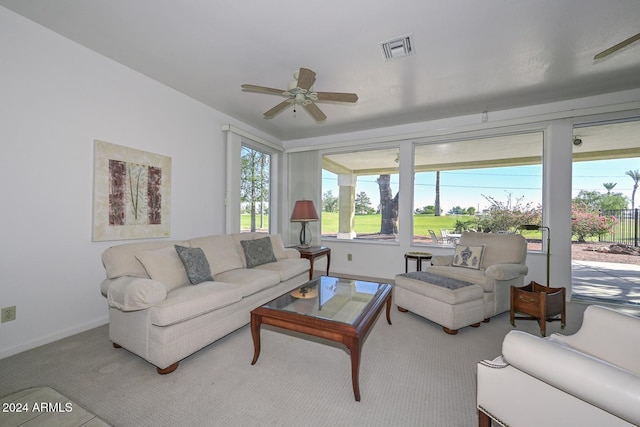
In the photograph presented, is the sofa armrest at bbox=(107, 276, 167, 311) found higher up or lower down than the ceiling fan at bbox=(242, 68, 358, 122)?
lower down

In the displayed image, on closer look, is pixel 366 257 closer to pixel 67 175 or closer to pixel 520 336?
pixel 520 336

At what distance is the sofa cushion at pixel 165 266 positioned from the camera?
→ 227cm

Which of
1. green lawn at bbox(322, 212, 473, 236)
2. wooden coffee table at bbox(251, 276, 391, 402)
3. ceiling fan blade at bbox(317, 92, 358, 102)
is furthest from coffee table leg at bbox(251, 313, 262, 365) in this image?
green lawn at bbox(322, 212, 473, 236)

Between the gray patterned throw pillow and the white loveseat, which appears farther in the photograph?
the gray patterned throw pillow

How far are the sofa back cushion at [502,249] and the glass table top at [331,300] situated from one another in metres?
1.61

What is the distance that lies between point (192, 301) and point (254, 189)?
313cm

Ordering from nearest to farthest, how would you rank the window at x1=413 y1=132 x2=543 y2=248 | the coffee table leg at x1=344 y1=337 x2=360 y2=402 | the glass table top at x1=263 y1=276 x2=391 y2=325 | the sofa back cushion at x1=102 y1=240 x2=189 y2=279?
the coffee table leg at x1=344 y1=337 x2=360 y2=402 → the glass table top at x1=263 y1=276 x2=391 y2=325 → the sofa back cushion at x1=102 y1=240 x2=189 y2=279 → the window at x1=413 y1=132 x2=543 y2=248

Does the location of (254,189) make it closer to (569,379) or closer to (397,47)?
(397,47)

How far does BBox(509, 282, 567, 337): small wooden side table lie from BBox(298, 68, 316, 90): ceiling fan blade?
293 cm

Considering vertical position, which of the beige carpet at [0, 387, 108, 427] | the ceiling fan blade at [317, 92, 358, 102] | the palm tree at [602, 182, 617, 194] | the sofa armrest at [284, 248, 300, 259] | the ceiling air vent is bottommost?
the beige carpet at [0, 387, 108, 427]

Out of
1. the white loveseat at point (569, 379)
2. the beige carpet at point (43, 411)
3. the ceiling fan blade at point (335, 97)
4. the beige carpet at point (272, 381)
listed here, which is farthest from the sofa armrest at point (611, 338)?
the beige carpet at point (43, 411)

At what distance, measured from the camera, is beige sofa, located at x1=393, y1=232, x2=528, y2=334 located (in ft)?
8.43

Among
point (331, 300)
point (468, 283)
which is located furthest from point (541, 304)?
point (331, 300)

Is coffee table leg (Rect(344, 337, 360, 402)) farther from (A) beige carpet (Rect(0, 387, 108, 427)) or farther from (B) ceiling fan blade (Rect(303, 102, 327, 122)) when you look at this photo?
(B) ceiling fan blade (Rect(303, 102, 327, 122))
